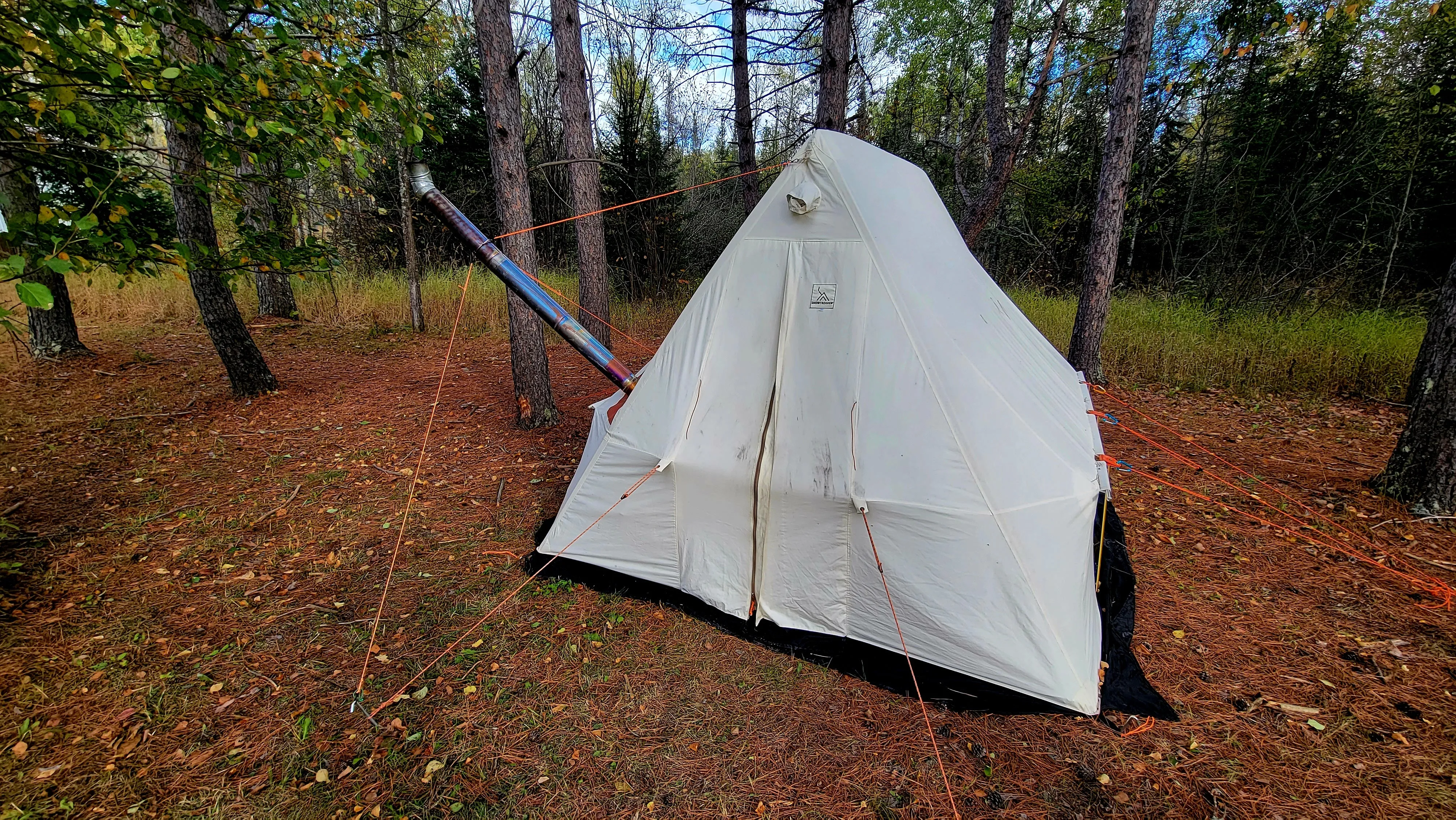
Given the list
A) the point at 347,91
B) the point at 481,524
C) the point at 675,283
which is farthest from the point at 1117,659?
the point at 675,283

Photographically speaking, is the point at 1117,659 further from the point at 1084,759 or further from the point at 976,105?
the point at 976,105

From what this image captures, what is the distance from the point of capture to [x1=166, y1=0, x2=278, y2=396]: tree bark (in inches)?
159

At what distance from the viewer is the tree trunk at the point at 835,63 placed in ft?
16.0

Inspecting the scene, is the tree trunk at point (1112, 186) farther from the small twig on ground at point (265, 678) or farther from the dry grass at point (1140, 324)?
the small twig on ground at point (265, 678)

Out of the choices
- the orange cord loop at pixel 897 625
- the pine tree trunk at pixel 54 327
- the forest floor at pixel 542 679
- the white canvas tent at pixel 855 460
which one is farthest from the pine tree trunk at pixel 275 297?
the orange cord loop at pixel 897 625

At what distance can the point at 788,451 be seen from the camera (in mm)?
2346

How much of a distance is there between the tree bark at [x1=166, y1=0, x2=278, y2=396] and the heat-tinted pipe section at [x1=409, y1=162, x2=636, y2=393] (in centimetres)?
207

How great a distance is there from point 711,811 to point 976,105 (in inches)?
587

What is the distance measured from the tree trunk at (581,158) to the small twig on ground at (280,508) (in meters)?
2.65

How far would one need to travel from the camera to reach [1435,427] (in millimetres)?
2986

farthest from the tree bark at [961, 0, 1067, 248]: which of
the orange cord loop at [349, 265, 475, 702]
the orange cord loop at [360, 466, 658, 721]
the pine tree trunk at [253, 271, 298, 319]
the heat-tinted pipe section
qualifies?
the pine tree trunk at [253, 271, 298, 319]

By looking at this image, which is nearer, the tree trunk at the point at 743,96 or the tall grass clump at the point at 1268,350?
the tall grass clump at the point at 1268,350

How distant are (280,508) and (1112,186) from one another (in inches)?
301

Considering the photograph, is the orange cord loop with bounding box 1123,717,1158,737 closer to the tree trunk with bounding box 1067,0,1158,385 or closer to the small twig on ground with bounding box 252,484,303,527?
the small twig on ground with bounding box 252,484,303,527
